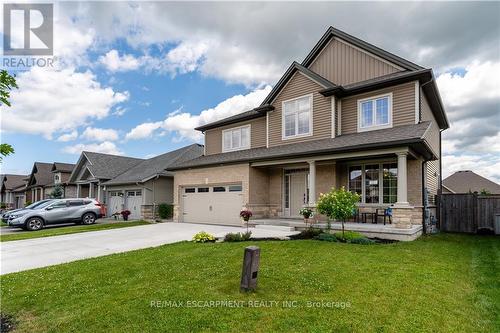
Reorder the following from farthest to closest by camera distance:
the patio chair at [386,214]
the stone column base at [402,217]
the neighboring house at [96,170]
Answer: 1. the neighboring house at [96,170]
2. the patio chair at [386,214]
3. the stone column base at [402,217]

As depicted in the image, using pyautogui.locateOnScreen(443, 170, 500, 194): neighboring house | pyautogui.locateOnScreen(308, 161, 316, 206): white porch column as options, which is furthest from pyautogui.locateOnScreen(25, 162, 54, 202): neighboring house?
pyautogui.locateOnScreen(443, 170, 500, 194): neighboring house

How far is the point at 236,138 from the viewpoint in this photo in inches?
720

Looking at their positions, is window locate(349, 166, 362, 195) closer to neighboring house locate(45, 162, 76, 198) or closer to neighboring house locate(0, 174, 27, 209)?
neighboring house locate(45, 162, 76, 198)

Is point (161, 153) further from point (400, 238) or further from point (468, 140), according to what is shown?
point (468, 140)

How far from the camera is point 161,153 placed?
1073 inches

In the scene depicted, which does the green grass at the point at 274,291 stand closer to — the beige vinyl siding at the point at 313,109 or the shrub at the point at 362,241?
the shrub at the point at 362,241

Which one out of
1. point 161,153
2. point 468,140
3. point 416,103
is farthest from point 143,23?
point 468,140

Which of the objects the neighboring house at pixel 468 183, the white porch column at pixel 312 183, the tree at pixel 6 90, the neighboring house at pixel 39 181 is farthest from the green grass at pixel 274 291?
the neighboring house at pixel 39 181

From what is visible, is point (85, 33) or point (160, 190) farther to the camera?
point (160, 190)

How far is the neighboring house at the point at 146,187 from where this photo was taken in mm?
21438

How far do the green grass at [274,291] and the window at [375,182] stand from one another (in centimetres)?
417

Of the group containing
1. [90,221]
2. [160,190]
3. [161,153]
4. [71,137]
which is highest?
[71,137]

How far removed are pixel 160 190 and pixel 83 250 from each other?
12.2 m

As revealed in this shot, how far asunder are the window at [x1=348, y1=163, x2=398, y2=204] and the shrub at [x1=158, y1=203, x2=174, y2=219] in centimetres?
1311
